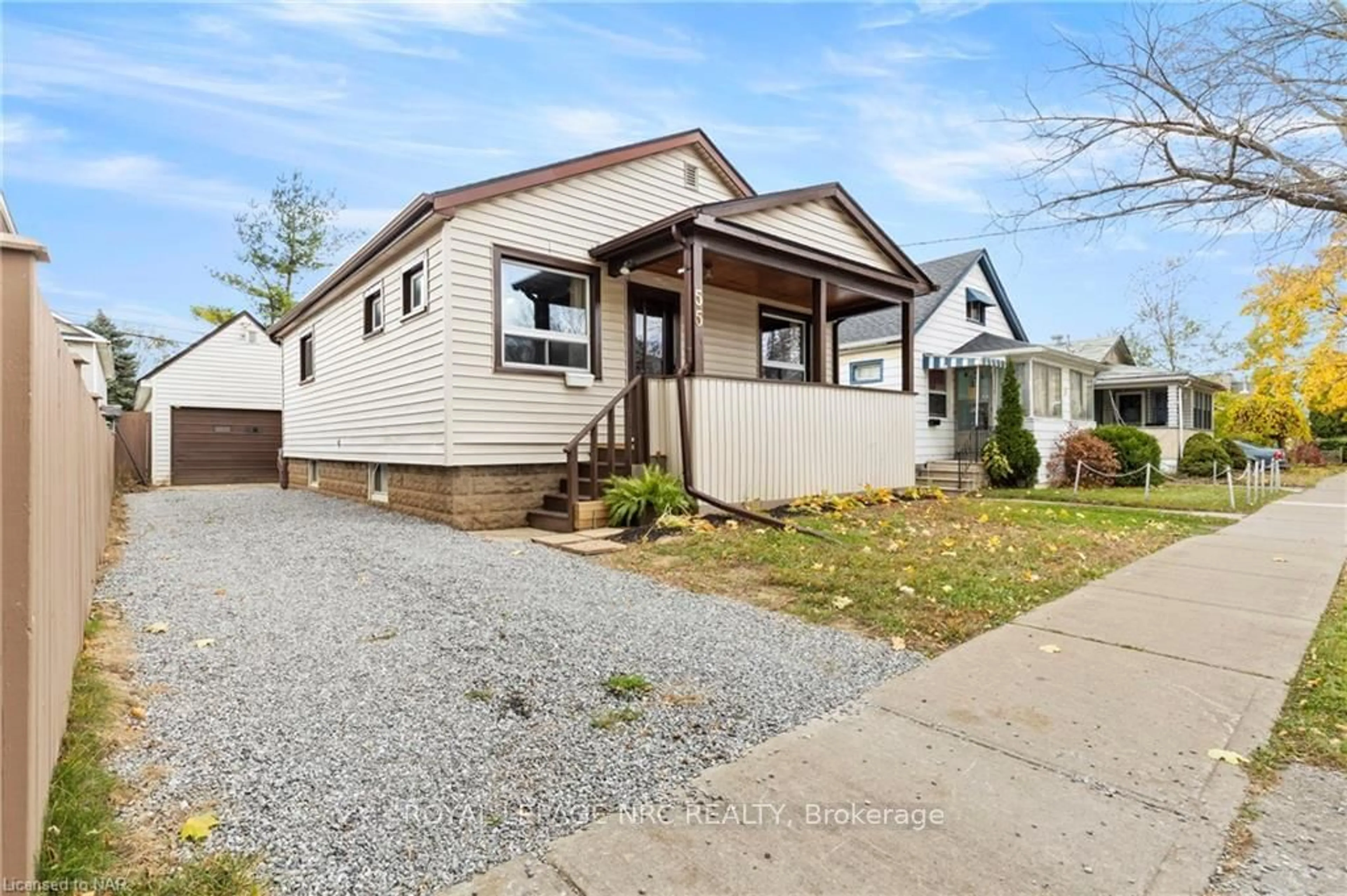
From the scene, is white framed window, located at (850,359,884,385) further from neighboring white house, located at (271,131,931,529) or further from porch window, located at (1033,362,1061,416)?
neighboring white house, located at (271,131,931,529)

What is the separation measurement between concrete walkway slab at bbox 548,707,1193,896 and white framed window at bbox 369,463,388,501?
8.79 metres

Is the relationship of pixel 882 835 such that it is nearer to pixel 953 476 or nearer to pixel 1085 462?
pixel 953 476

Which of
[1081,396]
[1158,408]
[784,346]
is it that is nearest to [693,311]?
[784,346]

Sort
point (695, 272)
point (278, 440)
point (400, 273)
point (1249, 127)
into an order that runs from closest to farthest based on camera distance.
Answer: point (1249, 127) < point (695, 272) < point (400, 273) < point (278, 440)

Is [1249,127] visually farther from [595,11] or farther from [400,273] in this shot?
[400,273]

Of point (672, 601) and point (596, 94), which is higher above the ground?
point (596, 94)

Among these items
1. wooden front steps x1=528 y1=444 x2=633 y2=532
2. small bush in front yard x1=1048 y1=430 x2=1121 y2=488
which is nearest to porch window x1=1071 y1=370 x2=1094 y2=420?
small bush in front yard x1=1048 y1=430 x2=1121 y2=488

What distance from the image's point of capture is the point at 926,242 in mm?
16766

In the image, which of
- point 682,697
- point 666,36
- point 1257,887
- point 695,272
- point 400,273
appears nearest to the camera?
point 1257,887

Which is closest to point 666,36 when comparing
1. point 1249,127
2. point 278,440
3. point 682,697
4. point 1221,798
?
point 1249,127

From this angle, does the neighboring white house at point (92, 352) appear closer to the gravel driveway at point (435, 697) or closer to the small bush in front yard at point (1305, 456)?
the gravel driveway at point (435, 697)

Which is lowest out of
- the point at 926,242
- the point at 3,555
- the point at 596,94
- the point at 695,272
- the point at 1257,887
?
the point at 1257,887

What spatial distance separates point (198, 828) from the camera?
180cm

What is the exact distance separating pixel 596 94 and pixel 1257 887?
42.7ft
